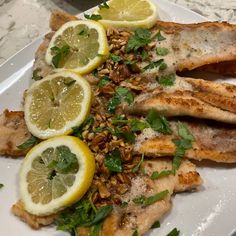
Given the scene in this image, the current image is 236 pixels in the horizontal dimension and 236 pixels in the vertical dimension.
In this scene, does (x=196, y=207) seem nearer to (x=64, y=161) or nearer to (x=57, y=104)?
(x=64, y=161)

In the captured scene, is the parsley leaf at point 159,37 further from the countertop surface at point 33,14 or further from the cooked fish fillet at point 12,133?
the cooked fish fillet at point 12,133

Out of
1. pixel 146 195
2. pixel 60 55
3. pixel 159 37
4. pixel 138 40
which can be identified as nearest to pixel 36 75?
pixel 60 55

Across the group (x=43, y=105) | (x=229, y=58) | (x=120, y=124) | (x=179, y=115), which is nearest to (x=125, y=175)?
(x=120, y=124)

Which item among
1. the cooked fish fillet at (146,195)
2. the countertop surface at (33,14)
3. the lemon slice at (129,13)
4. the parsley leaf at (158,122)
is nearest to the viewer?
the cooked fish fillet at (146,195)

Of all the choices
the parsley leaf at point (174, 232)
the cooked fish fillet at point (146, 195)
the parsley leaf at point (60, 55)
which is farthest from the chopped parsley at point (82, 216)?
the parsley leaf at point (60, 55)

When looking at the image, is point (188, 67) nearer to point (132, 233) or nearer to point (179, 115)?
point (179, 115)

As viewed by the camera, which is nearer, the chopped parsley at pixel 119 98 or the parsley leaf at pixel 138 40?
the chopped parsley at pixel 119 98
